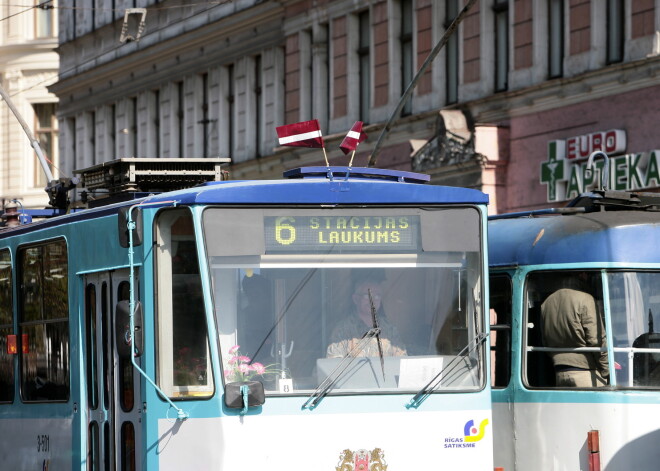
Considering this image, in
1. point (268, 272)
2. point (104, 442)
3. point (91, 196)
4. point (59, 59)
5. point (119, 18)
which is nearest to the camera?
point (268, 272)

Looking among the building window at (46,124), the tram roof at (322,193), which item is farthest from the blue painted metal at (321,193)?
the building window at (46,124)

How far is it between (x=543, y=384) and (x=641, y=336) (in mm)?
875

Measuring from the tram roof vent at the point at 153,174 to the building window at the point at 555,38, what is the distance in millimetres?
16289

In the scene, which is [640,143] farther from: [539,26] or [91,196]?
[91,196]

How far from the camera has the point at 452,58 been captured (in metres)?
31.7

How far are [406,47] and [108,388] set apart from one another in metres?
22.9

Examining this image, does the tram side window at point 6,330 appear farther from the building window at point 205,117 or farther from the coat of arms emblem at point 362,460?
the building window at point 205,117

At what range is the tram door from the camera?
10680 millimetres

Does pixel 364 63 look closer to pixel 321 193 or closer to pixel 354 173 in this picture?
pixel 354 173

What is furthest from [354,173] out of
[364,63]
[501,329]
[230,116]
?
[230,116]

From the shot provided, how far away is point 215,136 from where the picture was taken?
41.5m

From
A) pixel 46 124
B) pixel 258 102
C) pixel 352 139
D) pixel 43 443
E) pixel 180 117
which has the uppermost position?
pixel 46 124

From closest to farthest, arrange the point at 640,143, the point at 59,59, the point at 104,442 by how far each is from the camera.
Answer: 1. the point at 104,442
2. the point at 640,143
3. the point at 59,59

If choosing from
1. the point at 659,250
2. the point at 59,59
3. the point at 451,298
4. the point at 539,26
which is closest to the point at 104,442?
the point at 451,298
